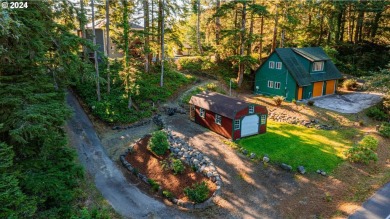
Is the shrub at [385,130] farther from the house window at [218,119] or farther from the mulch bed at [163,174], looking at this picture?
the mulch bed at [163,174]

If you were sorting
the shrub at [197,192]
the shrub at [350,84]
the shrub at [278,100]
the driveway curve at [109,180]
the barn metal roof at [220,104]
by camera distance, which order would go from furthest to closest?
1. the shrub at [350,84]
2. the shrub at [278,100]
3. the barn metal roof at [220,104]
4. the shrub at [197,192]
5. the driveway curve at [109,180]

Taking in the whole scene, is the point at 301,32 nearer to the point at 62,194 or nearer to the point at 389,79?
the point at 389,79

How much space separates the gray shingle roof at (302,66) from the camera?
30531 mm

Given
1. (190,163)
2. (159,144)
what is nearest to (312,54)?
(190,163)

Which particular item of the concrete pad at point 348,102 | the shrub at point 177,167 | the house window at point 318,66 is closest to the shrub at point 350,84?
the concrete pad at point 348,102

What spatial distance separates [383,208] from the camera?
14102 millimetres

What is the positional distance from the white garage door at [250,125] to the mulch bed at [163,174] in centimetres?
649

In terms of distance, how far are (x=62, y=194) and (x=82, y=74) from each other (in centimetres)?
677

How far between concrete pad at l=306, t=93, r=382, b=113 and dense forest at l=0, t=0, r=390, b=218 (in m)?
3.97

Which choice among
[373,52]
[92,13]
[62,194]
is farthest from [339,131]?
[373,52]

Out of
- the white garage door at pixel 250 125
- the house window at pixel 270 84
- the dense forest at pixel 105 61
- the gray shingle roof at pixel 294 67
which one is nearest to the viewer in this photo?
the dense forest at pixel 105 61

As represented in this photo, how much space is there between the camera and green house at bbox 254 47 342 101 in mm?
30547

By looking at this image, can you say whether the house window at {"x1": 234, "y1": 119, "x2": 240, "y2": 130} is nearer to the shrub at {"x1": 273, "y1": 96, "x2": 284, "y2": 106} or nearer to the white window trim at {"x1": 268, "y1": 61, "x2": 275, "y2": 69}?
the shrub at {"x1": 273, "y1": 96, "x2": 284, "y2": 106}

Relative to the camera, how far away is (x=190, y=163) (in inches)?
669
